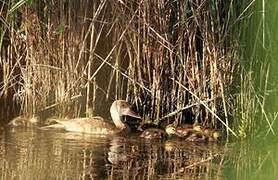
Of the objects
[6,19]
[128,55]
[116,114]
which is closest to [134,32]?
[128,55]

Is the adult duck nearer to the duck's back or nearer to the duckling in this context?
the duck's back

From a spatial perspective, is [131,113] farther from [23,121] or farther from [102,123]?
[23,121]

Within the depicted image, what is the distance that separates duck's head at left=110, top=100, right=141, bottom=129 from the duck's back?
0.15 meters

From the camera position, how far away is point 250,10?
7.51 meters

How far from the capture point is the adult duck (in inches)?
316

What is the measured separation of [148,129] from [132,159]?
1.13 meters

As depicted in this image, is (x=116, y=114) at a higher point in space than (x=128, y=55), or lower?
lower

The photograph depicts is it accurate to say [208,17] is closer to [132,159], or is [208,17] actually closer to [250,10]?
[250,10]

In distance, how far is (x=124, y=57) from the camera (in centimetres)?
A: 845

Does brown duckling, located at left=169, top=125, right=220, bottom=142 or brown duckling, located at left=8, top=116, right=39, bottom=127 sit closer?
brown duckling, located at left=169, top=125, right=220, bottom=142

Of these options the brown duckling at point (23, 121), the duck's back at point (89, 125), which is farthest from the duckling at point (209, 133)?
the brown duckling at point (23, 121)

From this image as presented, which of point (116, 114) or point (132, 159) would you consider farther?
point (116, 114)

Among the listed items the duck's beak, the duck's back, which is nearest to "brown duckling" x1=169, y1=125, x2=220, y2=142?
the duck's beak

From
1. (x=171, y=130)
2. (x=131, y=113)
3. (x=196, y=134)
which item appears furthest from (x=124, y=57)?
(x=196, y=134)
